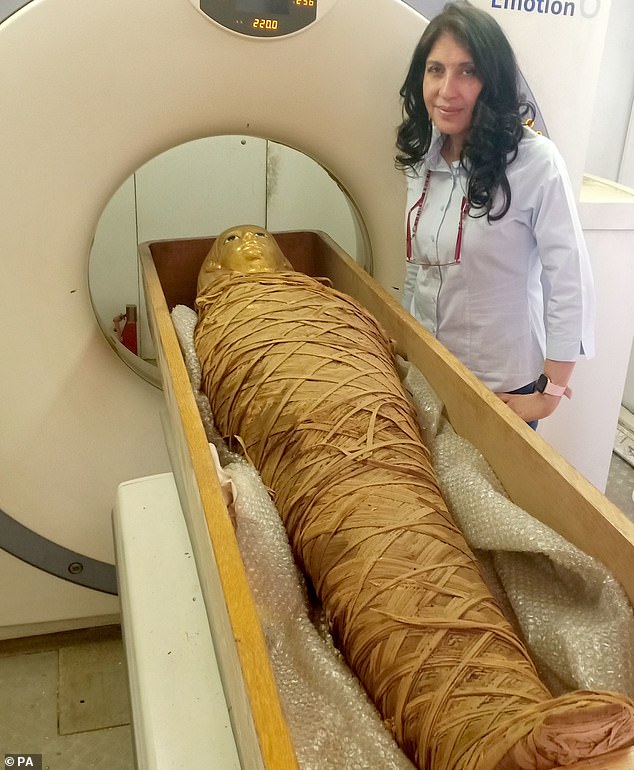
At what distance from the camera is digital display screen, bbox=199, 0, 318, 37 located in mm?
983

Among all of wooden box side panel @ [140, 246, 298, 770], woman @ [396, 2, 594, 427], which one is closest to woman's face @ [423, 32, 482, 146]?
woman @ [396, 2, 594, 427]

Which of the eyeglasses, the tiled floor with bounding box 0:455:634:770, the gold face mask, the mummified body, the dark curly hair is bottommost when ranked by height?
the tiled floor with bounding box 0:455:634:770

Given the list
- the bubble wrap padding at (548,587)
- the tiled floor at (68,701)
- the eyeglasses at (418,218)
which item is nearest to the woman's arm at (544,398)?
the eyeglasses at (418,218)

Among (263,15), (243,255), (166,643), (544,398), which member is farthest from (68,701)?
(263,15)

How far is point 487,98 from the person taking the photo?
936 millimetres

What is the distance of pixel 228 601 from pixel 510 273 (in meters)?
0.67

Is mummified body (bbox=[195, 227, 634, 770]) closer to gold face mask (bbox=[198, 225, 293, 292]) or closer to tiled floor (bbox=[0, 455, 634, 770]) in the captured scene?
gold face mask (bbox=[198, 225, 293, 292])

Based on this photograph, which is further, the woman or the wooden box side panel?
Answer: the woman

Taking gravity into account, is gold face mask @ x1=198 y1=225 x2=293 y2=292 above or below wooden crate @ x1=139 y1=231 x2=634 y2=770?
above

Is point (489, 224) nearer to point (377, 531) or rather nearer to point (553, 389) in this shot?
point (553, 389)

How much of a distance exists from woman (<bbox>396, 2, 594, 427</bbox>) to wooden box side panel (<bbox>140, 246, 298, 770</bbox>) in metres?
0.40

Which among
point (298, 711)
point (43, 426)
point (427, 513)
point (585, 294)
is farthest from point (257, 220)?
point (298, 711)

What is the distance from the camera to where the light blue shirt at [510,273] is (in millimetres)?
959

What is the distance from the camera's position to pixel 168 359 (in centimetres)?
82
